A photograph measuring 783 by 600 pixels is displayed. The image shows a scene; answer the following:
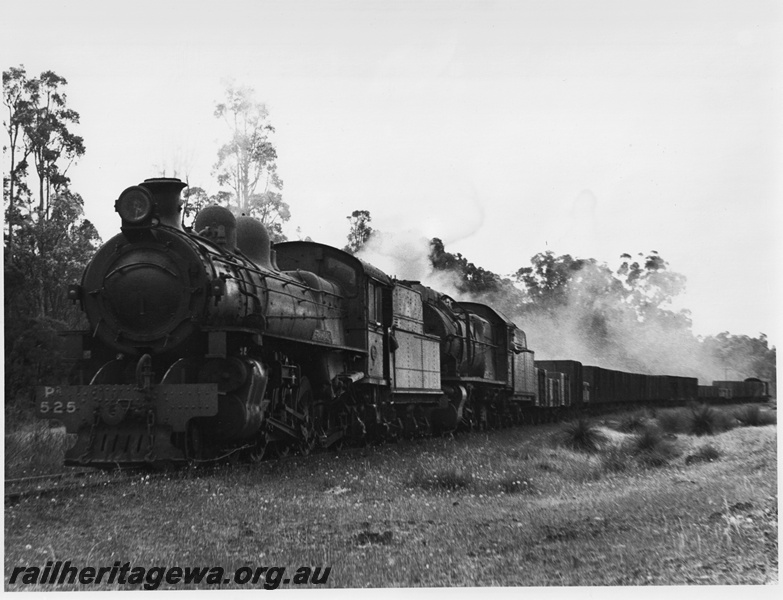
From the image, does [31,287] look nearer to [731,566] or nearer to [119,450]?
[119,450]

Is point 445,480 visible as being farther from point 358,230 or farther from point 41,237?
point 358,230

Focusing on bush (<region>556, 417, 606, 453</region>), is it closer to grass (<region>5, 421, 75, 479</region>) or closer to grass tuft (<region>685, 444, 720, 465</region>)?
grass tuft (<region>685, 444, 720, 465</region>)

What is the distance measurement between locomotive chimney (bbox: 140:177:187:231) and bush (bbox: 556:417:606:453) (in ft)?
28.2

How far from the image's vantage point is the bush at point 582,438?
652 inches

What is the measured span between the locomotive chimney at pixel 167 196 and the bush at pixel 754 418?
14.5m

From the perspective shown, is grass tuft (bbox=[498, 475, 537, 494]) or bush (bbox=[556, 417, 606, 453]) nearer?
grass tuft (bbox=[498, 475, 537, 494])

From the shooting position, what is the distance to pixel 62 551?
7797mm

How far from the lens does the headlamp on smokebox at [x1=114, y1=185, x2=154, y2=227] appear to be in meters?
11.9

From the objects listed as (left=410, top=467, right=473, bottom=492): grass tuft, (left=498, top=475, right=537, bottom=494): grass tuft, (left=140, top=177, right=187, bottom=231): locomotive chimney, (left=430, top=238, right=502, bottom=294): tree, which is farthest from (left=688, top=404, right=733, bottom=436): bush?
(left=430, top=238, right=502, bottom=294): tree

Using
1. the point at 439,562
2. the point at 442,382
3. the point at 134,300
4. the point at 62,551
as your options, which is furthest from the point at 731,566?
the point at 442,382

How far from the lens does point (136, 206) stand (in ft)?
39.2

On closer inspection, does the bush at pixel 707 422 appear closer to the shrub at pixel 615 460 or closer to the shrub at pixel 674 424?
the shrub at pixel 674 424

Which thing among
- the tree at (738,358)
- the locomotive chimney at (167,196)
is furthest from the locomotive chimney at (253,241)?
the tree at (738,358)

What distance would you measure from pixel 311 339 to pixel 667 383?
124ft
